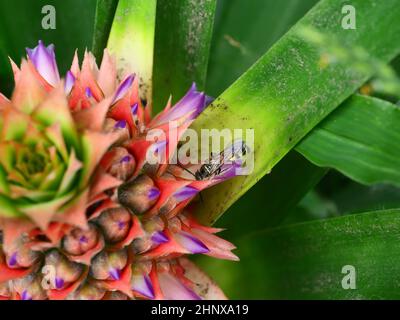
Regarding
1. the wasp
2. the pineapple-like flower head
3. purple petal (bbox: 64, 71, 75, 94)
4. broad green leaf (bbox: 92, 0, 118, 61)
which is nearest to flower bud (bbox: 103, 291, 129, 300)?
the pineapple-like flower head

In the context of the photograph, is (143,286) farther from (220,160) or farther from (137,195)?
(220,160)

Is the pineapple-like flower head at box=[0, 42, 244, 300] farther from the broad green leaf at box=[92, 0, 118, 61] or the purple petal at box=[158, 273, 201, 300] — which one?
the broad green leaf at box=[92, 0, 118, 61]

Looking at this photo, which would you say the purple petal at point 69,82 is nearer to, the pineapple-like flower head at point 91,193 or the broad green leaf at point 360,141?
the pineapple-like flower head at point 91,193

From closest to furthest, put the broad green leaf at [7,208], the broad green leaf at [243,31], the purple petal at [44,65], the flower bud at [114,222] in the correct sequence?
1. the broad green leaf at [7,208]
2. the flower bud at [114,222]
3. the purple petal at [44,65]
4. the broad green leaf at [243,31]

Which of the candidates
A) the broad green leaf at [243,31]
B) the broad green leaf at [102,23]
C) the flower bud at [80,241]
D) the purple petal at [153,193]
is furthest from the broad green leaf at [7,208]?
the broad green leaf at [243,31]

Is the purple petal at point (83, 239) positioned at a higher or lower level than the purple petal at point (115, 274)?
higher

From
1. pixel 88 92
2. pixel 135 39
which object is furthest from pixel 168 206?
pixel 135 39
